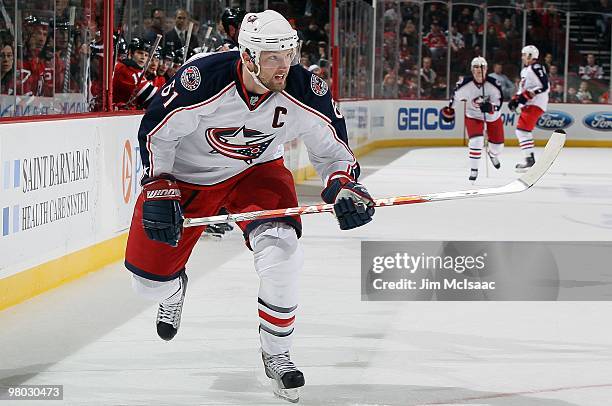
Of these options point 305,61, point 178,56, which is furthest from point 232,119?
point 305,61

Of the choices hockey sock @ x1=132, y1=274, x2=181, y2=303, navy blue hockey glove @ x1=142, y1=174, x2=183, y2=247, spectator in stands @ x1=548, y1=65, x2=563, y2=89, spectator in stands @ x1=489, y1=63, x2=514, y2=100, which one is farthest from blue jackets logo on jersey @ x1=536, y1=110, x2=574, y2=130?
navy blue hockey glove @ x1=142, y1=174, x2=183, y2=247

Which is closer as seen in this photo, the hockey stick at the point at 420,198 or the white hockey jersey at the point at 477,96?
the hockey stick at the point at 420,198

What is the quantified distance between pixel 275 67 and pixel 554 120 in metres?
18.1

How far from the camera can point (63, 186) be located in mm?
5992

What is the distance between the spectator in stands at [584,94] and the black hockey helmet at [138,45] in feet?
48.3

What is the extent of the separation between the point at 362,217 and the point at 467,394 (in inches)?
25.6

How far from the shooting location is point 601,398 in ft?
12.5

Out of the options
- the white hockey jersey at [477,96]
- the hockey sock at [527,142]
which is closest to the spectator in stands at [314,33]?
the white hockey jersey at [477,96]

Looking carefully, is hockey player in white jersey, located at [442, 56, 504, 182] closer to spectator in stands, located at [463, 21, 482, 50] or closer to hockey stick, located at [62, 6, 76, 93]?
hockey stick, located at [62, 6, 76, 93]

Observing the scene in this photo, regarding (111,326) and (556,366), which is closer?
(556,366)

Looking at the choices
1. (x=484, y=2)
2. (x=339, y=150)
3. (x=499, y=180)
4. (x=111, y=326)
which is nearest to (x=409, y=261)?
(x=111, y=326)

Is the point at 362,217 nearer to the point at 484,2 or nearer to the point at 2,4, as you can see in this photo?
the point at 2,4

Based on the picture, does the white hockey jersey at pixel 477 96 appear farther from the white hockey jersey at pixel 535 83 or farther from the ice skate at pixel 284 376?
the ice skate at pixel 284 376

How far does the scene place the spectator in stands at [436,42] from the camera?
22.4 metres
